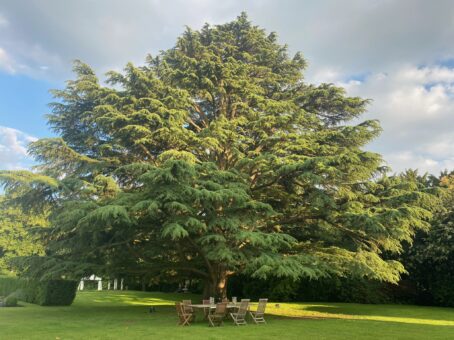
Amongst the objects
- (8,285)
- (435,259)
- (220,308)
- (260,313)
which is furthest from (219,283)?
(8,285)

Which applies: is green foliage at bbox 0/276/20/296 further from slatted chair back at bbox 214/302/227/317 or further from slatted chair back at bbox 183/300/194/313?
slatted chair back at bbox 214/302/227/317

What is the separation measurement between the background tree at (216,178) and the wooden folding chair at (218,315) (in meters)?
1.58

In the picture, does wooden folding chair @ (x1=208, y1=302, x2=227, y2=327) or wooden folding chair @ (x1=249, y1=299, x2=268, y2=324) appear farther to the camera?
wooden folding chair @ (x1=249, y1=299, x2=268, y2=324)

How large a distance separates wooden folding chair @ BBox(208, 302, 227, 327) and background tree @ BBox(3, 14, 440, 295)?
5.18ft

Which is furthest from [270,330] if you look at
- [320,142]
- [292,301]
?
[292,301]

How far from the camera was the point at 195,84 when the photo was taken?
20.5 metres

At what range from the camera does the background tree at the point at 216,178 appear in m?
15.2

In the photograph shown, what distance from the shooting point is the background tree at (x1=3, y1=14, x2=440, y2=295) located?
1520 cm

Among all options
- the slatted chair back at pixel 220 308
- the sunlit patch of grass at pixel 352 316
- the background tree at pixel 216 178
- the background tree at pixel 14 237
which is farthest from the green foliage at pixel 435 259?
the background tree at pixel 14 237

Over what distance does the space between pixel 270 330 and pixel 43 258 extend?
32.6 ft

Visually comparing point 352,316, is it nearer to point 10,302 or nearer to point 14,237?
point 10,302

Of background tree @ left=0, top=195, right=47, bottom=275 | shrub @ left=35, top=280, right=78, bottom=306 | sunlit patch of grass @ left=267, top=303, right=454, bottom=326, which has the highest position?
background tree @ left=0, top=195, right=47, bottom=275

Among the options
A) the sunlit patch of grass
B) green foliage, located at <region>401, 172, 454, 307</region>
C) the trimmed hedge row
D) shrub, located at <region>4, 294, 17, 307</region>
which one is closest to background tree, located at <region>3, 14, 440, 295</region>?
the sunlit patch of grass

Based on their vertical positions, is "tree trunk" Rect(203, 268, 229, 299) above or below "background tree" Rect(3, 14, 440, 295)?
A: below
